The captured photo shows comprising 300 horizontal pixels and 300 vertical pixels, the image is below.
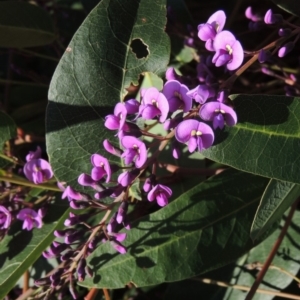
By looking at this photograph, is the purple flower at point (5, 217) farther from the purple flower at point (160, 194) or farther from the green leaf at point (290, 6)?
the green leaf at point (290, 6)

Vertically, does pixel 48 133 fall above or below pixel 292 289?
above

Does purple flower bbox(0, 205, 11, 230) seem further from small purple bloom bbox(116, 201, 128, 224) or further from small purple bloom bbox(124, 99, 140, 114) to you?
small purple bloom bbox(124, 99, 140, 114)

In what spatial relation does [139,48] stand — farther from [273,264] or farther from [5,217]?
[273,264]

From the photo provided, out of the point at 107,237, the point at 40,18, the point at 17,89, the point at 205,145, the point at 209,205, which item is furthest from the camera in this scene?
the point at 17,89

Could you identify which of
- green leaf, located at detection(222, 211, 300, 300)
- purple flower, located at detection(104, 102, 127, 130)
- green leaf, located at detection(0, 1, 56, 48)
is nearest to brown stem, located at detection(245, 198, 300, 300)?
green leaf, located at detection(222, 211, 300, 300)

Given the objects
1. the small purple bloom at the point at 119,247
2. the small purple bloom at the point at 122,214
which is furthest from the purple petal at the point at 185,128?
the small purple bloom at the point at 119,247

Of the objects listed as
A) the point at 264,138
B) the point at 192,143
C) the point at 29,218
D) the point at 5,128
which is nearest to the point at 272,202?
the point at 264,138

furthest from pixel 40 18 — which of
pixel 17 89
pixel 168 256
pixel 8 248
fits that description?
pixel 168 256

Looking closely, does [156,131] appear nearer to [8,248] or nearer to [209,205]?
[209,205]
